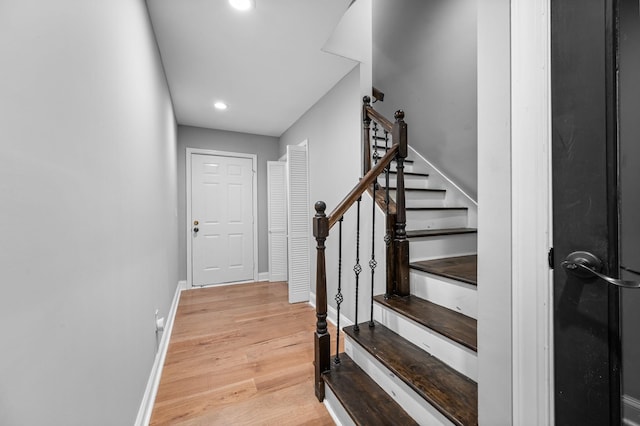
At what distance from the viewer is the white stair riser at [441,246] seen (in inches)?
72.9

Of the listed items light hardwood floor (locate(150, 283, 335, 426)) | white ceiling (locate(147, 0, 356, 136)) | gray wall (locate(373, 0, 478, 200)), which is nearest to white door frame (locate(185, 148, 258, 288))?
white ceiling (locate(147, 0, 356, 136))

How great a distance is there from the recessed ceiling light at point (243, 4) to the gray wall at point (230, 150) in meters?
2.77

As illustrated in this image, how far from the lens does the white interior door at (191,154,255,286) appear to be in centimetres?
411

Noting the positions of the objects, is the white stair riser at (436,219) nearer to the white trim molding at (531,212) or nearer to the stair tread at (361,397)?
the stair tread at (361,397)

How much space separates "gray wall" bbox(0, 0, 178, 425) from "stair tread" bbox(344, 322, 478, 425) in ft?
3.93

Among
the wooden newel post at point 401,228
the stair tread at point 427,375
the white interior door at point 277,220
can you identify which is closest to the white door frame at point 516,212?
the stair tread at point 427,375

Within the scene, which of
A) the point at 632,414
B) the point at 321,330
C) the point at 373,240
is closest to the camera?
the point at 632,414

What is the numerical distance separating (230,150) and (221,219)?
3.84ft

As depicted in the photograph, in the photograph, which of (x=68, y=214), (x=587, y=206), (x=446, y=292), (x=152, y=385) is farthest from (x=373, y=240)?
(x=152, y=385)

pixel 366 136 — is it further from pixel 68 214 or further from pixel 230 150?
pixel 230 150

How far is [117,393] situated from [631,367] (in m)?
1.97

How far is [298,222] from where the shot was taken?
3.35m

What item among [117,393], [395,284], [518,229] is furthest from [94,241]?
[395,284]

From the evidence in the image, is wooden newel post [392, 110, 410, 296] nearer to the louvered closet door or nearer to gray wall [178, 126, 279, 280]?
the louvered closet door
